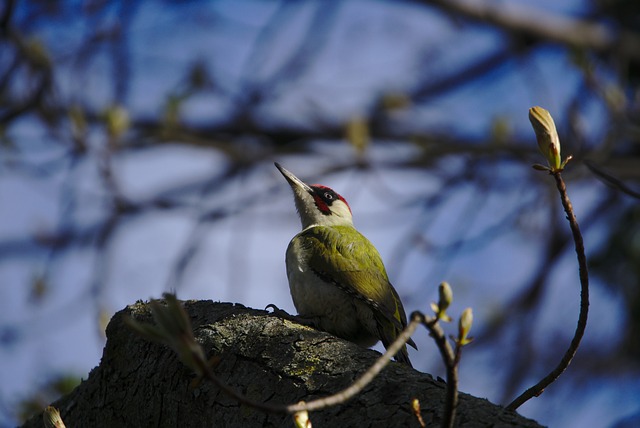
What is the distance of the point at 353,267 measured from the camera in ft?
13.7

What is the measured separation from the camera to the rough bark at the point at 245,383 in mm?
2096

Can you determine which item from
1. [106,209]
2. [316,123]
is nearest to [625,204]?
[316,123]

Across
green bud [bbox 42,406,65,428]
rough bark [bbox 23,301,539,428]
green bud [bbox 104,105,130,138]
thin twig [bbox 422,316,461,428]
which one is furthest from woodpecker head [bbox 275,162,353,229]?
thin twig [bbox 422,316,461,428]

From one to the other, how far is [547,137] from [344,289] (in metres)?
2.09

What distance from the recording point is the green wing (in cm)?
396

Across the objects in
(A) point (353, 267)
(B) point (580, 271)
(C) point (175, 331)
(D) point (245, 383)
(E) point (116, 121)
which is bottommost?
(C) point (175, 331)

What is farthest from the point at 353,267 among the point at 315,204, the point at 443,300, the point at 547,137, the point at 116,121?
the point at 116,121

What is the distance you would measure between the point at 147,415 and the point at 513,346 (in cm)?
628

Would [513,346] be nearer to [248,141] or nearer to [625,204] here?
[625,204]

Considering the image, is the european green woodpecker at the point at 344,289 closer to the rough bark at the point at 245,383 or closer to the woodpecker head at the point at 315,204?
the woodpecker head at the point at 315,204

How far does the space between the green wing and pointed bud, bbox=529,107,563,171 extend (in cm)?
180

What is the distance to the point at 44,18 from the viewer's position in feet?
26.6

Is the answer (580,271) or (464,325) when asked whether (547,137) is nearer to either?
(580,271)

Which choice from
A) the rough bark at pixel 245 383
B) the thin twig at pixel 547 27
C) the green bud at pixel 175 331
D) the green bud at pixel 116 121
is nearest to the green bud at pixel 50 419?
the rough bark at pixel 245 383
